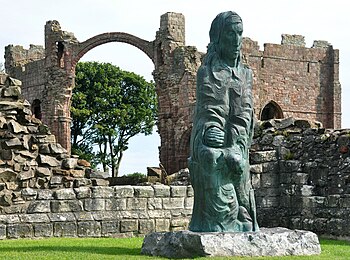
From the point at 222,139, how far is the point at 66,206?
4815mm

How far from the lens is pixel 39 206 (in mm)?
13445

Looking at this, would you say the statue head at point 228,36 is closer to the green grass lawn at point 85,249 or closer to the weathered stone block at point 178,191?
the green grass lawn at point 85,249

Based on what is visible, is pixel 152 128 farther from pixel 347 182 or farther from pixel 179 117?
pixel 347 182

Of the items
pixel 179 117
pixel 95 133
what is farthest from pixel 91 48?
pixel 95 133

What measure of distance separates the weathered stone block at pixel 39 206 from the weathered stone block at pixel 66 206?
0.29 ft

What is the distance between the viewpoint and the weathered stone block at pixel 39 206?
13375 mm

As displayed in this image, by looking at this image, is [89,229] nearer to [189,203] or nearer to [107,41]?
[189,203]

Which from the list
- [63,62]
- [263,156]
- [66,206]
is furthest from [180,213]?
[63,62]

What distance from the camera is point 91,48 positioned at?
38.2m

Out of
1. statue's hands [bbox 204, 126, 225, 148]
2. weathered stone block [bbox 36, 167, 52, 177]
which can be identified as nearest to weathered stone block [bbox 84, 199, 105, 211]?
weathered stone block [bbox 36, 167, 52, 177]

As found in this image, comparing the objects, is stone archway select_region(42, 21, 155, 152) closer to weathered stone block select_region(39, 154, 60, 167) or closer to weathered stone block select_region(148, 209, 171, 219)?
weathered stone block select_region(39, 154, 60, 167)

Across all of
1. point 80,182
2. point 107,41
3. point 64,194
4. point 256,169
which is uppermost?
point 107,41

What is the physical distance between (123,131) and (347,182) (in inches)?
1561

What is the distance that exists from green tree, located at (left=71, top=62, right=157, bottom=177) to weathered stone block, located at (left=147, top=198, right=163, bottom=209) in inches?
1400
